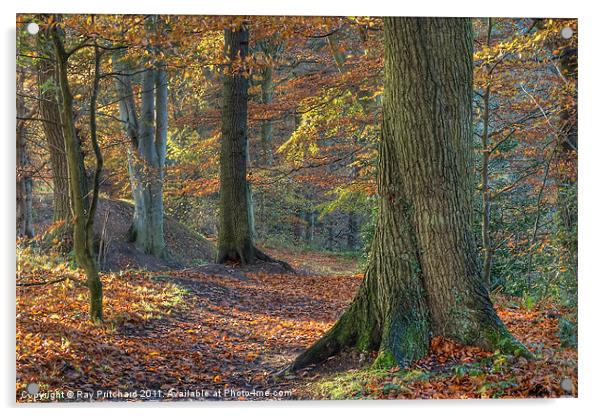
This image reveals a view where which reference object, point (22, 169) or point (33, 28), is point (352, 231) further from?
point (33, 28)

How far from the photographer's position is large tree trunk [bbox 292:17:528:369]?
4.21 meters

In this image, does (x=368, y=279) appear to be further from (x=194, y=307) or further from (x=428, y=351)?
(x=194, y=307)


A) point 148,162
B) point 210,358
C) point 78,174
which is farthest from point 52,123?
point 148,162

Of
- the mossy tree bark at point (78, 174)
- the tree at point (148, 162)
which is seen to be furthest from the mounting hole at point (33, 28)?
the tree at point (148, 162)

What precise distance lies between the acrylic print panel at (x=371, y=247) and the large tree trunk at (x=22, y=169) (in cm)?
4

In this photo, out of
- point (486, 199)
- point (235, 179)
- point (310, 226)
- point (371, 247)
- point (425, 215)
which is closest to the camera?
point (425, 215)

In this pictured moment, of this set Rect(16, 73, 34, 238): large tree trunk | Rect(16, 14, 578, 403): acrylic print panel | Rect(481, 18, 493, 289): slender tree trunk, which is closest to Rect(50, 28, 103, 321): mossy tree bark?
Rect(16, 14, 578, 403): acrylic print panel

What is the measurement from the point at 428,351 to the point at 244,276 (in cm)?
438

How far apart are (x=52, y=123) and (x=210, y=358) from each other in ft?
8.94

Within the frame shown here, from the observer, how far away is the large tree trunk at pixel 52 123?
5109mm

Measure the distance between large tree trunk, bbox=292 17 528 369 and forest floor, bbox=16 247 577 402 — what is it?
0.63ft

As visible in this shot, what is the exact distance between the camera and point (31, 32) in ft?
15.4

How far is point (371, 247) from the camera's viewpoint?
6.26 meters

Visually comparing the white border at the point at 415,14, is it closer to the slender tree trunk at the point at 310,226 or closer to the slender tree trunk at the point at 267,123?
the slender tree trunk at the point at 267,123
